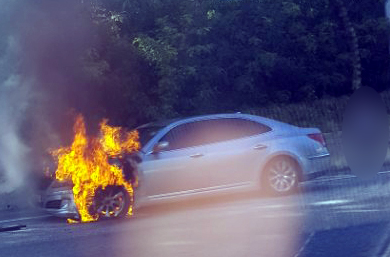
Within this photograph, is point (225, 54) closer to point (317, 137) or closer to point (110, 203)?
point (317, 137)

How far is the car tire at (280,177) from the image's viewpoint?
11758 mm

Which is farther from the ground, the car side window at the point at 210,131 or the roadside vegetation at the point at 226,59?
the roadside vegetation at the point at 226,59

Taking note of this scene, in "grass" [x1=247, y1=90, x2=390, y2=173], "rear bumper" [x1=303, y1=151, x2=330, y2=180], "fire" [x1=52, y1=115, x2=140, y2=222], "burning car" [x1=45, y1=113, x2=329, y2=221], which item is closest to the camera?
"fire" [x1=52, y1=115, x2=140, y2=222]

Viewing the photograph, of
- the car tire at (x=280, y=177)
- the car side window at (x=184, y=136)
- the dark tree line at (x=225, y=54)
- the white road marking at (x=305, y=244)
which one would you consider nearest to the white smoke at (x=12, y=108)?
the dark tree line at (x=225, y=54)

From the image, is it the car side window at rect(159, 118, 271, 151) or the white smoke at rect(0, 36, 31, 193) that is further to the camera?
the white smoke at rect(0, 36, 31, 193)

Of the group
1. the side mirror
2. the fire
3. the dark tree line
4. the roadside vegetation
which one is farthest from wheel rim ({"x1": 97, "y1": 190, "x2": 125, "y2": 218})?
the dark tree line

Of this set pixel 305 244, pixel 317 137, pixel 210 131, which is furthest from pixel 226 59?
pixel 305 244

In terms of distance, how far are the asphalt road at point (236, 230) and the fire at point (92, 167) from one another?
1.46ft

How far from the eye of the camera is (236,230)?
910cm

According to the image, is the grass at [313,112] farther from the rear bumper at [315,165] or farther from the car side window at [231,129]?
the car side window at [231,129]

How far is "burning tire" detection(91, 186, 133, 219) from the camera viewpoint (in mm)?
10906

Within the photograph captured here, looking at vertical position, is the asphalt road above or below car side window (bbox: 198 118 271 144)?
below

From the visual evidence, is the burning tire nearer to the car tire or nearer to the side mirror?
the side mirror

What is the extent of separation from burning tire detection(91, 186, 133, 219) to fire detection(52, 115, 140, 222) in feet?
0.24
